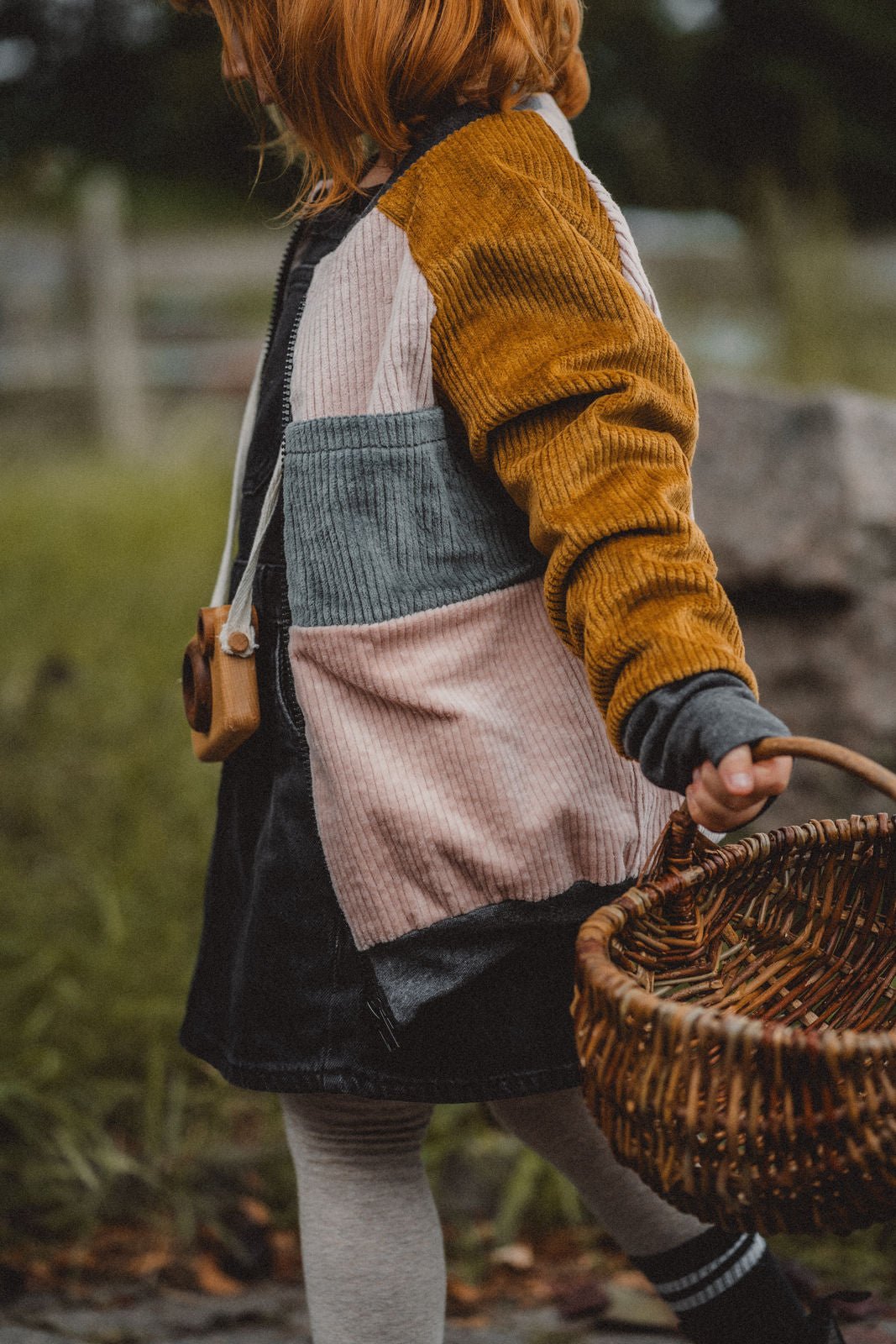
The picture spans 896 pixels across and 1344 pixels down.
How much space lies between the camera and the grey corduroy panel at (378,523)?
45.4 inches

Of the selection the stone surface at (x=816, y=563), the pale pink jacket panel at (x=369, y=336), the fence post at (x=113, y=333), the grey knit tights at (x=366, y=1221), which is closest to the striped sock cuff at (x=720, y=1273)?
the grey knit tights at (x=366, y=1221)

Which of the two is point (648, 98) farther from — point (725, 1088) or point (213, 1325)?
point (725, 1088)

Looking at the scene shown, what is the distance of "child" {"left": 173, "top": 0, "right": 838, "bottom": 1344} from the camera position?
43.3 inches

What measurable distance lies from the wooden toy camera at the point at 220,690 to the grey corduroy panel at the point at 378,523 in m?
0.09

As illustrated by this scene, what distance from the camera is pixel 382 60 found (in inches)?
46.6

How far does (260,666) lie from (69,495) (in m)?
5.27

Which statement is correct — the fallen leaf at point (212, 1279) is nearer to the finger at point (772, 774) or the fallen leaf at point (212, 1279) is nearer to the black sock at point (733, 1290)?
the black sock at point (733, 1290)

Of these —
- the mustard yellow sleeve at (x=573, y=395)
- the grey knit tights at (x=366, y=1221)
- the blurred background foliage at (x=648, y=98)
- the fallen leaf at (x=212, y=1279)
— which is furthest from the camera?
the blurred background foliage at (x=648, y=98)

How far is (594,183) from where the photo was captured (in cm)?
119

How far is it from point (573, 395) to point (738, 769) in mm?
323

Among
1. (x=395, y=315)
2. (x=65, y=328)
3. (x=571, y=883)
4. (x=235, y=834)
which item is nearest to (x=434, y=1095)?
(x=571, y=883)

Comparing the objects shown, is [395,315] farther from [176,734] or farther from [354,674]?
[176,734]

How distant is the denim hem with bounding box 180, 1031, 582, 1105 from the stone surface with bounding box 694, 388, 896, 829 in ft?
4.66

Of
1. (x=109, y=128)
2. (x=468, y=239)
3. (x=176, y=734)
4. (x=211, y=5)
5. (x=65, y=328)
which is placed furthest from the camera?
(x=65, y=328)
